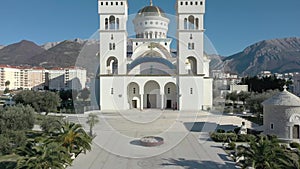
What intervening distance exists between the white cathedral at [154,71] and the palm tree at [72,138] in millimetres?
18150

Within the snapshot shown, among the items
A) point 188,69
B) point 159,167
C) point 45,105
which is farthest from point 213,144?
point 45,105

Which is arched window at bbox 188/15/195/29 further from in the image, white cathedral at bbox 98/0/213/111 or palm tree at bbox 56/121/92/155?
palm tree at bbox 56/121/92/155

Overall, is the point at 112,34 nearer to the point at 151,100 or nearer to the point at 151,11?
the point at 151,100

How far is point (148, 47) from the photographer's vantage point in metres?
39.4

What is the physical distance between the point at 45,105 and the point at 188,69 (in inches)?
685

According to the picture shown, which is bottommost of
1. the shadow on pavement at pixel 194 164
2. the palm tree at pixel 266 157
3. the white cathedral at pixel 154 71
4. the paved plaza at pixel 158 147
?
the shadow on pavement at pixel 194 164

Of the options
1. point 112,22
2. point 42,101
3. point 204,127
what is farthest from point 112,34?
point 204,127

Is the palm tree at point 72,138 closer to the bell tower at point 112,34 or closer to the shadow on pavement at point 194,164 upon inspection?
the shadow on pavement at point 194,164

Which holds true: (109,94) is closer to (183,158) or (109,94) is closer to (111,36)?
(111,36)

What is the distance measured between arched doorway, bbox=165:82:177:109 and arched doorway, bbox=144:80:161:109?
1.31 meters

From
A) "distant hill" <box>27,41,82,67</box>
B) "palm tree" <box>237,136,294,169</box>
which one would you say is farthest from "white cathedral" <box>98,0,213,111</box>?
"distant hill" <box>27,41,82,67</box>

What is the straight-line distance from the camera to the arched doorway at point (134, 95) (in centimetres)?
3447

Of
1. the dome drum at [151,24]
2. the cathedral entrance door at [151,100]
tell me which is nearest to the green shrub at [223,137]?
the cathedral entrance door at [151,100]

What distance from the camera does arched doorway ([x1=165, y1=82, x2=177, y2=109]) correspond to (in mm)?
34750
